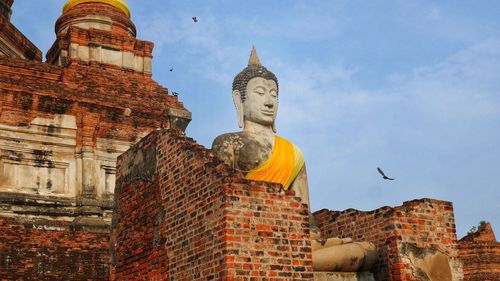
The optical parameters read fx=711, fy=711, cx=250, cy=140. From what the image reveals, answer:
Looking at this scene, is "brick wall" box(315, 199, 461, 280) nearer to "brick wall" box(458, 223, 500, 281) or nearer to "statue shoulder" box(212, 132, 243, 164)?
"statue shoulder" box(212, 132, 243, 164)

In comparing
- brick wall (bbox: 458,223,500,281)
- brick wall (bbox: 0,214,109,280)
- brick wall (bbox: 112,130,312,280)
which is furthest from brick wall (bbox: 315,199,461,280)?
brick wall (bbox: 458,223,500,281)

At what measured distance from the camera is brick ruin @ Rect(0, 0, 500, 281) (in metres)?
6.93

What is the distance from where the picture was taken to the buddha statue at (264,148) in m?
7.84

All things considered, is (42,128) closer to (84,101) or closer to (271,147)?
(84,101)

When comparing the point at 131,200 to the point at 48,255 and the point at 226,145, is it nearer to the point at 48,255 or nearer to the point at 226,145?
the point at 226,145

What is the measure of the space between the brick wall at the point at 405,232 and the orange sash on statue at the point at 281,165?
102 cm

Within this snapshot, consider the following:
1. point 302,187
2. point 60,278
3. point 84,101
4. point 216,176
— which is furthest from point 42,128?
point 216,176

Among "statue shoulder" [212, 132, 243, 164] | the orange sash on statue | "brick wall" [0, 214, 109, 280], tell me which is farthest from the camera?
"brick wall" [0, 214, 109, 280]

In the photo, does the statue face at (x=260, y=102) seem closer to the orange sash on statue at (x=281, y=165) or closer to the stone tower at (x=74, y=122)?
the orange sash on statue at (x=281, y=165)

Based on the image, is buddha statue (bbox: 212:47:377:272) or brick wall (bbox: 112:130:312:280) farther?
buddha statue (bbox: 212:47:377:272)

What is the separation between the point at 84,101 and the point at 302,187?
10173 millimetres

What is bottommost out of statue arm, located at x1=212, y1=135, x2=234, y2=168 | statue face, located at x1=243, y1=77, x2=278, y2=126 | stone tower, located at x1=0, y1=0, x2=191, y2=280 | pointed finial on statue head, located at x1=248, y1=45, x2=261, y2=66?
statue arm, located at x1=212, y1=135, x2=234, y2=168

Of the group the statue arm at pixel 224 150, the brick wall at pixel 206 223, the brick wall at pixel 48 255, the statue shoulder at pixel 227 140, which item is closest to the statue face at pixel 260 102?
the statue shoulder at pixel 227 140

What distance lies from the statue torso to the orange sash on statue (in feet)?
0.26
